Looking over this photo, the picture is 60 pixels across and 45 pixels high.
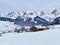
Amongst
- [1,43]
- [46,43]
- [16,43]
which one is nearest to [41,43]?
[46,43]

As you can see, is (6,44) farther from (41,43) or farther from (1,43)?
(41,43)

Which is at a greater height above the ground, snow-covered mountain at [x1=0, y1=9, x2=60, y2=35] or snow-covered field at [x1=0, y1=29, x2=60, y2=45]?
snow-covered field at [x1=0, y1=29, x2=60, y2=45]

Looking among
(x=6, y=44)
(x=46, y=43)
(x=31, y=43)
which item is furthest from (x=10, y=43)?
(x=46, y=43)

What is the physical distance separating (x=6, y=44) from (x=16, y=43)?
0.58 m

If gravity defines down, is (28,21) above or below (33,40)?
below

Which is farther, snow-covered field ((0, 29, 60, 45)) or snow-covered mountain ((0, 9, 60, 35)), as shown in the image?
snow-covered mountain ((0, 9, 60, 35))

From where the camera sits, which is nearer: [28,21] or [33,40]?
[33,40]

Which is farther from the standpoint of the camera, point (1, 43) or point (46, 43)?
point (1, 43)

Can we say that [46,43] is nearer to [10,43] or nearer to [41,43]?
[41,43]

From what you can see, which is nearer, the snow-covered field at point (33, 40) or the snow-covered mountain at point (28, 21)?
the snow-covered field at point (33, 40)

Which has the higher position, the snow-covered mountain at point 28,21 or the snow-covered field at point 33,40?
the snow-covered field at point 33,40

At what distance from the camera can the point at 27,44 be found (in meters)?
13.7

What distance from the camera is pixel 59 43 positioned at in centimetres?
1309

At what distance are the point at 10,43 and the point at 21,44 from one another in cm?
77
